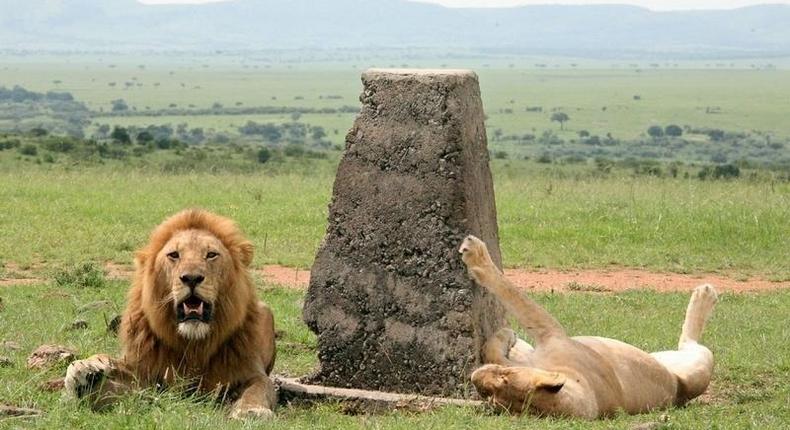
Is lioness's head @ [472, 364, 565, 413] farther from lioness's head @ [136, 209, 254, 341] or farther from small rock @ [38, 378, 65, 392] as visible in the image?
small rock @ [38, 378, 65, 392]

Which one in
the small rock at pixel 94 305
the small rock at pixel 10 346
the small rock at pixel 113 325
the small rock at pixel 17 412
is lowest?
the small rock at pixel 94 305

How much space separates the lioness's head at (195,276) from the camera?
6422 millimetres

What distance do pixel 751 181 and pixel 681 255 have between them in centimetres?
915

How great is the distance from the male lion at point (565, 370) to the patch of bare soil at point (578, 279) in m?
4.36

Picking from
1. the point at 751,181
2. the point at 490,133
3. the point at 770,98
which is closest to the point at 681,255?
the point at 751,181

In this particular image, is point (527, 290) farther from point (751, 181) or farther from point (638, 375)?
point (751, 181)

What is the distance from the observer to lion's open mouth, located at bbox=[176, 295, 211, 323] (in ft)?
21.1

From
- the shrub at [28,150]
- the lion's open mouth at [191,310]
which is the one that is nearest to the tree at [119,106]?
the shrub at [28,150]

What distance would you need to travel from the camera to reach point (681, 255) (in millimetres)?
13578

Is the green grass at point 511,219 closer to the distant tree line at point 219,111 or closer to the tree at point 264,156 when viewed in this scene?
the tree at point 264,156

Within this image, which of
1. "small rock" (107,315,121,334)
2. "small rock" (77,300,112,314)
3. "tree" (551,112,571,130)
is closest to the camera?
"small rock" (107,315,121,334)

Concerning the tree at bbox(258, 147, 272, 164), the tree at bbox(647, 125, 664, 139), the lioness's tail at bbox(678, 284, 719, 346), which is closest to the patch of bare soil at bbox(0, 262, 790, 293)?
the lioness's tail at bbox(678, 284, 719, 346)

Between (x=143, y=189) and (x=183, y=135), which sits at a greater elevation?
(x=143, y=189)

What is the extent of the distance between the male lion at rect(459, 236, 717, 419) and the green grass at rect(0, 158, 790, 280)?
5.89m
